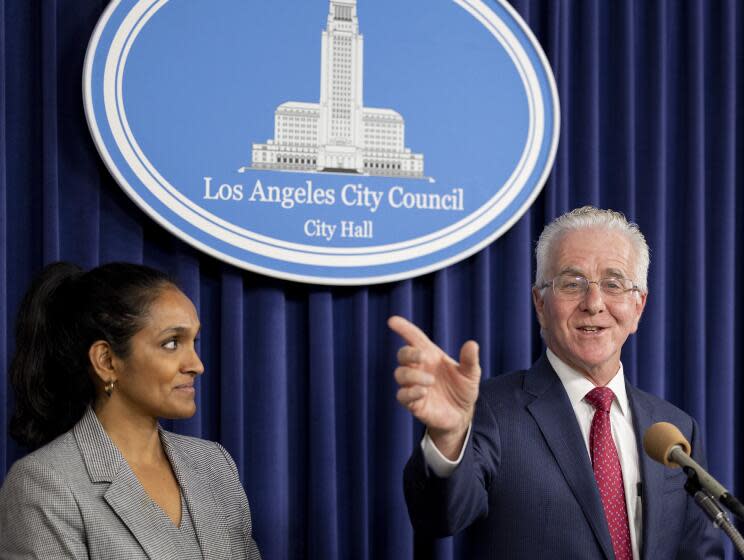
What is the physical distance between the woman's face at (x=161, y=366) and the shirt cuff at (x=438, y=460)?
503 millimetres

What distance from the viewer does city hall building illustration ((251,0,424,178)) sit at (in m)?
2.06

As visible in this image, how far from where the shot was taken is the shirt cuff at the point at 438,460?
151cm

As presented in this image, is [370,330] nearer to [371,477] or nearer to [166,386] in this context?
[371,477]

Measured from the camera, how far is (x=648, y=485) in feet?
5.95

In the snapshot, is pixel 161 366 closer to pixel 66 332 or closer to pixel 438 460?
pixel 66 332

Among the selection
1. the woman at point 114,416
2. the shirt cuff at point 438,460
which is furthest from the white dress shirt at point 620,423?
the woman at point 114,416

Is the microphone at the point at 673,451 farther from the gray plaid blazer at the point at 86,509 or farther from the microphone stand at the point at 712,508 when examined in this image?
Result: the gray plaid blazer at the point at 86,509

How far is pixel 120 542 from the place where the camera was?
1599 millimetres

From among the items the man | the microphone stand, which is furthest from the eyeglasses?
the microphone stand

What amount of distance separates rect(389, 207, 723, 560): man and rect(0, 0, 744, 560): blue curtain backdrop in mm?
306

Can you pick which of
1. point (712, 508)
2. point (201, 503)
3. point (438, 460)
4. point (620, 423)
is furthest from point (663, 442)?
point (201, 503)

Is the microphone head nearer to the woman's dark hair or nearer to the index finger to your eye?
the index finger

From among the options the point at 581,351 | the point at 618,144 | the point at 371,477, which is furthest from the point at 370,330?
the point at 618,144

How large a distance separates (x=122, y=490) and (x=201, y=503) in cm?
19
